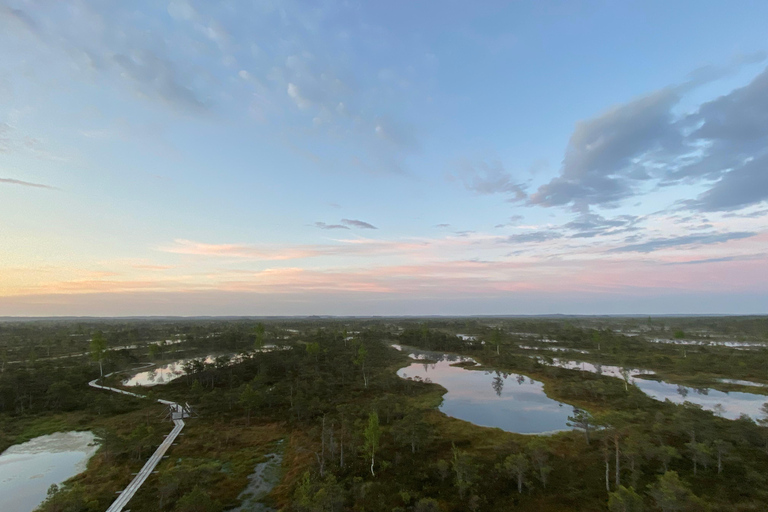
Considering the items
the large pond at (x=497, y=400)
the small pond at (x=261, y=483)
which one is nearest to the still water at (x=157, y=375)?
the small pond at (x=261, y=483)

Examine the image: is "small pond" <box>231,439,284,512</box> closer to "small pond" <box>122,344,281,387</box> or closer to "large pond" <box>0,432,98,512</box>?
"large pond" <box>0,432,98,512</box>

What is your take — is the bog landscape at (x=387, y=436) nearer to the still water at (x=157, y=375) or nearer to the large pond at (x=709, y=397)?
the large pond at (x=709, y=397)

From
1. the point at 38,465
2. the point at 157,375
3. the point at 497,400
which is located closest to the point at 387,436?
the point at 497,400

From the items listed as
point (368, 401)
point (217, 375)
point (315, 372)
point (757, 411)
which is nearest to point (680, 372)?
point (757, 411)

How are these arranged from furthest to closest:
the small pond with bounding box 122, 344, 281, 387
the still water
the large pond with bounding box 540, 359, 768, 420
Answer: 1. the small pond with bounding box 122, 344, 281, 387
2. the still water
3. the large pond with bounding box 540, 359, 768, 420

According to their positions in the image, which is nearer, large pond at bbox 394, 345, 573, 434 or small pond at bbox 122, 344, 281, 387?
large pond at bbox 394, 345, 573, 434

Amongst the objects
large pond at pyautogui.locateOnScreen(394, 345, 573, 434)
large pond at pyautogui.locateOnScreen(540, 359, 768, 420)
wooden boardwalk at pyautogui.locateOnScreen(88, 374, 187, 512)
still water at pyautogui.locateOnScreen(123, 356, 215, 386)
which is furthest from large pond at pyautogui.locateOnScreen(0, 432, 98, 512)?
large pond at pyautogui.locateOnScreen(540, 359, 768, 420)
